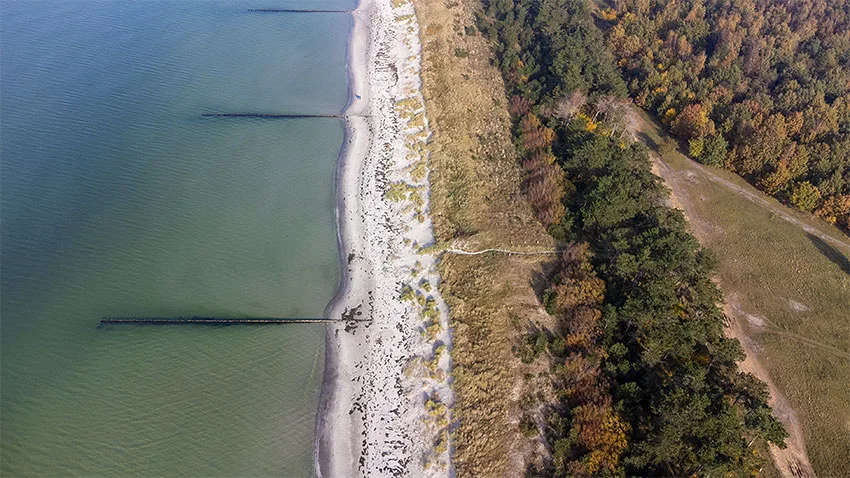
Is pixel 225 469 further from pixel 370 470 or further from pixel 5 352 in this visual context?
pixel 5 352

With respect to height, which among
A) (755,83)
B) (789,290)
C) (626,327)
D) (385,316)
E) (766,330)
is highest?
(755,83)

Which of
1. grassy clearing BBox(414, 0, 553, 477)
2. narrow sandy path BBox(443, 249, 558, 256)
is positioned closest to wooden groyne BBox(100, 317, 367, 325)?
grassy clearing BBox(414, 0, 553, 477)

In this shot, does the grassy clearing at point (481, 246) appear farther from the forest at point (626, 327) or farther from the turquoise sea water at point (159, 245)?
the turquoise sea water at point (159, 245)

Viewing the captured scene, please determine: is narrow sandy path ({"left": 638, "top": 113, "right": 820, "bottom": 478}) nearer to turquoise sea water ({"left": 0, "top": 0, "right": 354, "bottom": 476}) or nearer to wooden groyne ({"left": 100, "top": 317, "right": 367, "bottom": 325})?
wooden groyne ({"left": 100, "top": 317, "right": 367, "bottom": 325})

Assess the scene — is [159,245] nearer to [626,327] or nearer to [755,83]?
[626,327]

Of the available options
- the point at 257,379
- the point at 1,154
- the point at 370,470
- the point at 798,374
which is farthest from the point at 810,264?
the point at 1,154

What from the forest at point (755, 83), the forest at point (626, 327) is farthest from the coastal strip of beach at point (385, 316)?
the forest at point (755, 83)

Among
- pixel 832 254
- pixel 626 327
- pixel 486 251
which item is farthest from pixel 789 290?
pixel 486 251
